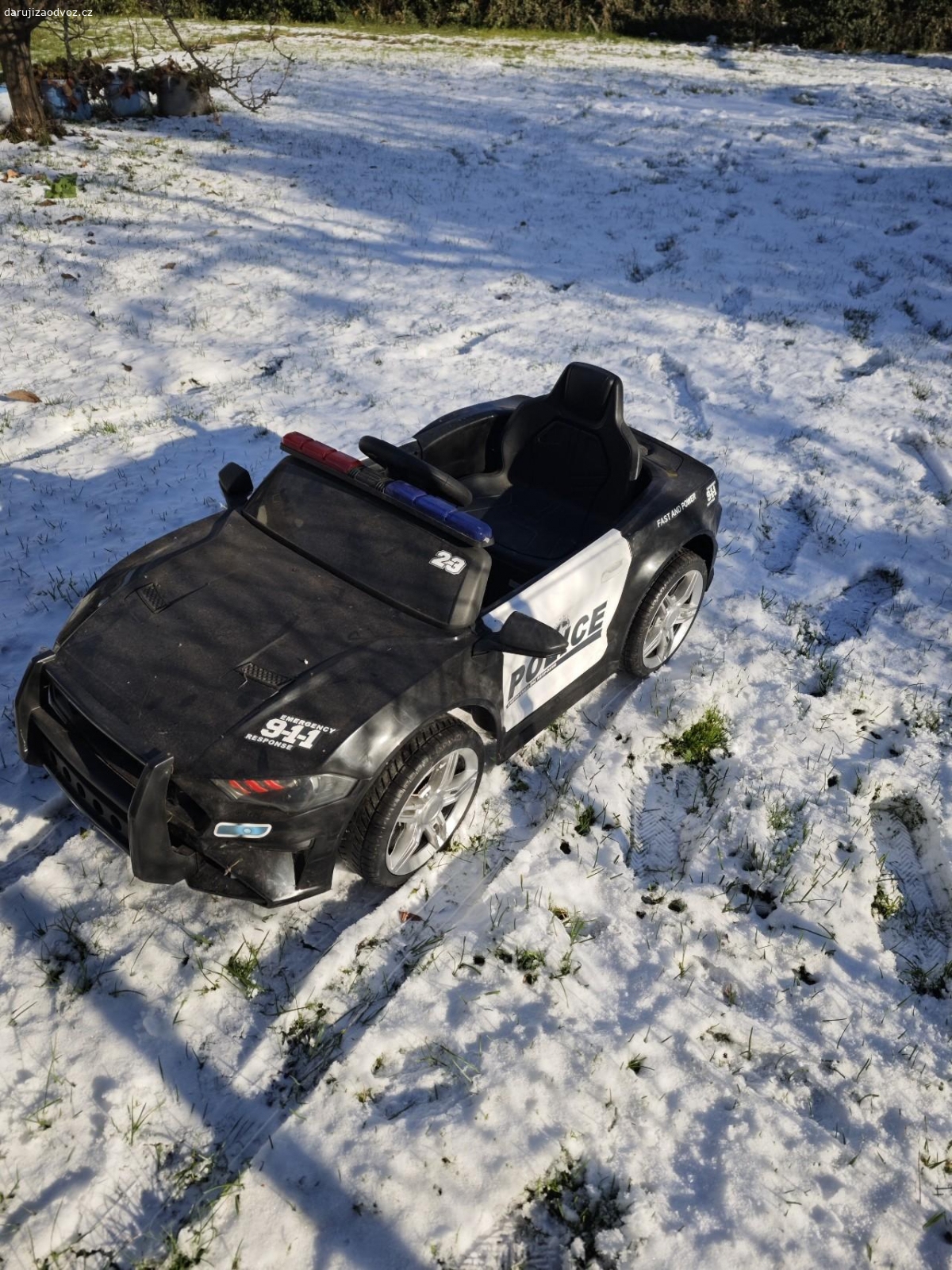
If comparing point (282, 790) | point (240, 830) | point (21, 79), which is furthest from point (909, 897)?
point (21, 79)

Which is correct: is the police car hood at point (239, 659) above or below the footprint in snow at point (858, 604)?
above

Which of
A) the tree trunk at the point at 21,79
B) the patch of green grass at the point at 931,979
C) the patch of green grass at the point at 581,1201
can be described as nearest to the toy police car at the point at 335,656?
the patch of green grass at the point at 581,1201

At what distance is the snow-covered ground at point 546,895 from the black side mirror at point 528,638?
109cm

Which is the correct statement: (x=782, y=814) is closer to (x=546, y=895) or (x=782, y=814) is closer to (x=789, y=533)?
(x=546, y=895)

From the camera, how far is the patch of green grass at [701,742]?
510 centimetres

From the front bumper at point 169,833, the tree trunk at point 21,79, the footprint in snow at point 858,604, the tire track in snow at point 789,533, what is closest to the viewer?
the front bumper at point 169,833

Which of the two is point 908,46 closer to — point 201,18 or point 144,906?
point 201,18

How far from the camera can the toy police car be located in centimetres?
362

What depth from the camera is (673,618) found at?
5598 millimetres

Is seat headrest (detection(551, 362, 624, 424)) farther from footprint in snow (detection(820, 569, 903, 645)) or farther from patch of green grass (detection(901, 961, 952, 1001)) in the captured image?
patch of green grass (detection(901, 961, 952, 1001))

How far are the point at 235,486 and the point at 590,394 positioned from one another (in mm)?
2371

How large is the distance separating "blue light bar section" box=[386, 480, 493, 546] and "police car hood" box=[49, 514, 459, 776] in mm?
533

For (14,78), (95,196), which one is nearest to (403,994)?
(95,196)

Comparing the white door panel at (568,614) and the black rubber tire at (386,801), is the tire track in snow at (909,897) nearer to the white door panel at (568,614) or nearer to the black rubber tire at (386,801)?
the white door panel at (568,614)
